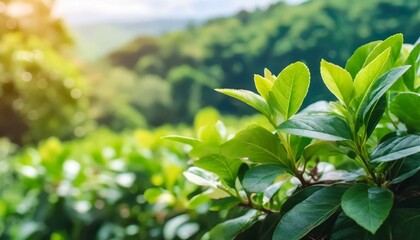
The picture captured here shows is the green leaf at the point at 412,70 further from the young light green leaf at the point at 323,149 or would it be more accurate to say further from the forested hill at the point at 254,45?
the forested hill at the point at 254,45

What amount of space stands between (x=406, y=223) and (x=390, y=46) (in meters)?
0.16

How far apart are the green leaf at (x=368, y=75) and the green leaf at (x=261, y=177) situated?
0.09 meters

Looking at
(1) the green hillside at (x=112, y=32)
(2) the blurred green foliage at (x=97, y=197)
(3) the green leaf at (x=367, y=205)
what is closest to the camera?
(3) the green leaf at (x=367, y=205)

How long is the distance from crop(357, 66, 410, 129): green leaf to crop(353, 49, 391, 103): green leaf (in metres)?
0.01

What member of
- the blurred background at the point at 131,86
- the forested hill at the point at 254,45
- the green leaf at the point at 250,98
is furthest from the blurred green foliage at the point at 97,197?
the green leaf at the point at 250,98

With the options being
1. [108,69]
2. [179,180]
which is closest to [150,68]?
[108,69]

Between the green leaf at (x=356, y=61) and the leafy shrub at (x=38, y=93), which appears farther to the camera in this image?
the leafy shrub at (x=38, y=93)

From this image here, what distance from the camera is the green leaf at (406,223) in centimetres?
40

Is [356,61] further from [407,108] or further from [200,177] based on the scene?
[200,177]

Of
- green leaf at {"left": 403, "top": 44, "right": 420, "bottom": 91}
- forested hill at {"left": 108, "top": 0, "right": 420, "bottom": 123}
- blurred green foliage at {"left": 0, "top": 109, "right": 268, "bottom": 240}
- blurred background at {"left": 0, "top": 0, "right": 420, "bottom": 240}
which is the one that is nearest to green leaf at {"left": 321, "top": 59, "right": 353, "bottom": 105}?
green leaf at {"left": 403, "top": 44, "right": 420, "bottom": 91}

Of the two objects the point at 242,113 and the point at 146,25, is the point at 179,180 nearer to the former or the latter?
the point at 242,113

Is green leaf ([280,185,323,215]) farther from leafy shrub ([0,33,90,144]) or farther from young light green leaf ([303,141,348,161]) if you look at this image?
leafy shrub ([0,33,90,144])

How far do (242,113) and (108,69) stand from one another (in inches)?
107

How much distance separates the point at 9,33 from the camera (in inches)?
216
